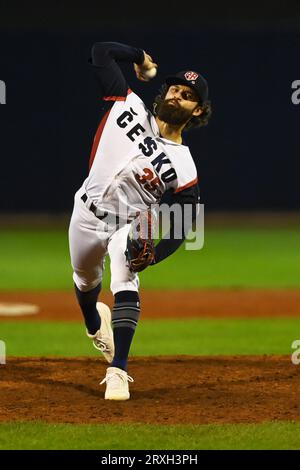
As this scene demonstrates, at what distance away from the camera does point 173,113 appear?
17.0 ft

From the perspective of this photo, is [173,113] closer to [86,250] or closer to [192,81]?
[192,81]

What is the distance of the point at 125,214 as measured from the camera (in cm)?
528

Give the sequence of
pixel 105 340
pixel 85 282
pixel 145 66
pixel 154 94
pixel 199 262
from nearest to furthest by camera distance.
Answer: pixel 145 66
pixel 85 282
pixel 105 340
pixel 199 262
pixel 154 94

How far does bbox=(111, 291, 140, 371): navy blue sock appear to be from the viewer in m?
5.02

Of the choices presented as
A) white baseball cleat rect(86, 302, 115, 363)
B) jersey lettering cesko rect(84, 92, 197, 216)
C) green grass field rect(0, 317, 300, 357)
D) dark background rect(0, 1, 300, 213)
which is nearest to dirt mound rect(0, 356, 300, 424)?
white baseball cleat rect(86, 302, 115, 363)

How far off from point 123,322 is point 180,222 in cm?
63

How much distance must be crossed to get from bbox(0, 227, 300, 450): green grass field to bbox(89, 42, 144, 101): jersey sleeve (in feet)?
6.28

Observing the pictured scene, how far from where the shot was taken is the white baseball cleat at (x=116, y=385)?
4960 millimetres

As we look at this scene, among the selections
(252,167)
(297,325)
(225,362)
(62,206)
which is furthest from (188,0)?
(225,362)

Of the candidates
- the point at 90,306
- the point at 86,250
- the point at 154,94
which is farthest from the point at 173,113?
the point at 154,94

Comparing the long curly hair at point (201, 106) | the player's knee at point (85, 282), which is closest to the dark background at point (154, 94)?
the player's knee at point (85, 282)

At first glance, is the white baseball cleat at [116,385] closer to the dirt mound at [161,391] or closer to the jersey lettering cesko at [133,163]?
the dirt mound at [161,391]

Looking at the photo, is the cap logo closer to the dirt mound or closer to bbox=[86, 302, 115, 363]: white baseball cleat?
bbox=[86, 302, 115, 363]: white baseball cleat

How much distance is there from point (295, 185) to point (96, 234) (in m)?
12.5
